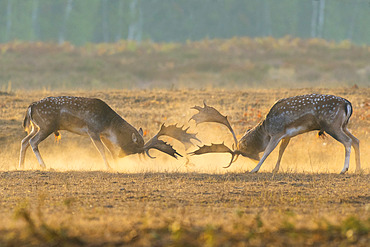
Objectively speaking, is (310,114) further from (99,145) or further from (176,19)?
(176,19)

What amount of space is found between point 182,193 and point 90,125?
15.2 ft

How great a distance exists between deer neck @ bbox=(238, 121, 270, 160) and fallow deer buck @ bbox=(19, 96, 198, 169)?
3.93 feet

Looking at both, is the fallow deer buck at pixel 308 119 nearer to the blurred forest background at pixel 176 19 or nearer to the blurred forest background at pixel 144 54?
the blurred forest background at pixel 144 54

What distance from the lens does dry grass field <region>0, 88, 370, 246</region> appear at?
264 inches

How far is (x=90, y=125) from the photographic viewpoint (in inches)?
574

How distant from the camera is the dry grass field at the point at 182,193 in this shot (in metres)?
6.70

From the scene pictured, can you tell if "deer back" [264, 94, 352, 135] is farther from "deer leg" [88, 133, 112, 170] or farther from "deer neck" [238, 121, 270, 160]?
"deer leg" [88, 133, 112, 170]

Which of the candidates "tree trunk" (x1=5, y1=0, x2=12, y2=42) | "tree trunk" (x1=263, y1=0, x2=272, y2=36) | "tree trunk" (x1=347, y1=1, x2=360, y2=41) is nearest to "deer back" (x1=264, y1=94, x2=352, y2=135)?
"tree trunk" (x1=5, y1=0, x2=12, y2=42)

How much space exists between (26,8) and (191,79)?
4056cm

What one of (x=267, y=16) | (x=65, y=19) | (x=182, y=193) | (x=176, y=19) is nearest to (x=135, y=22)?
(x=65, y=19)

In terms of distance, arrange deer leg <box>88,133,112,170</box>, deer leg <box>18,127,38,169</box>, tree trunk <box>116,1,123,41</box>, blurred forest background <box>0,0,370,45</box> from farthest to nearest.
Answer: blurred forest background <box>0,0,370,45</box> < tree trunk <box>116,1,123,41</box> < deer leg <box>18,127,38,169</box> < deer leg <box>88,133,112,170</box>

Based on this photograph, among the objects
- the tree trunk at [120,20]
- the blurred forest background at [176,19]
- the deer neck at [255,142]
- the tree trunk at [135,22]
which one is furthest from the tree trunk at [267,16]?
the deer neck at [255,142]

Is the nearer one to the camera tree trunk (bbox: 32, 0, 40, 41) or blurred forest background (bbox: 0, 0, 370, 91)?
blurred forest background (bbox: 0, 0, 370, 91)

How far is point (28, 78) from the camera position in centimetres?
3541
